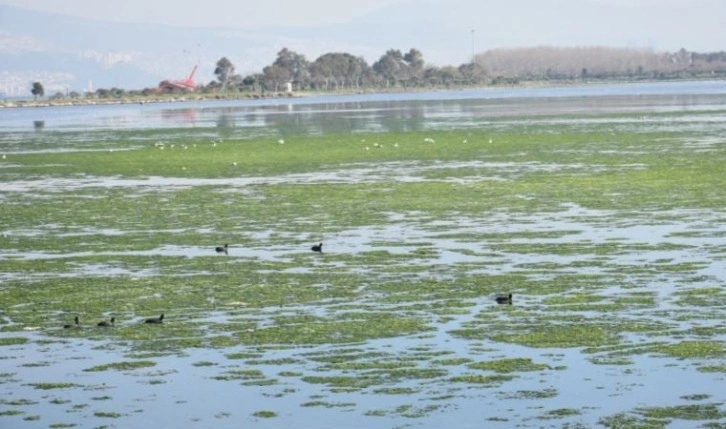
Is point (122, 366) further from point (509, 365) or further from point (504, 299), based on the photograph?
point (504, 299)

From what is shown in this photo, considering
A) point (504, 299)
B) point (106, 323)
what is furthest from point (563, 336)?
point (106, 323)

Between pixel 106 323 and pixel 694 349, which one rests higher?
pixel 106 323

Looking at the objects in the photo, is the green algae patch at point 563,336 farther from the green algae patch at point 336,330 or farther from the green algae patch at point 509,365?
the green algae patch at point 336,330

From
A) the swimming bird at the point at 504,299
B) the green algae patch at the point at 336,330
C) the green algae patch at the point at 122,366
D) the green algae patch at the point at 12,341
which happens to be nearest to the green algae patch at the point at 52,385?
the green algae patch at the point at 122,366

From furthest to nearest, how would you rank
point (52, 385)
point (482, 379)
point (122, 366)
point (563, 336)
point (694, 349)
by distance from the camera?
point (563, 336) < point (122, 366) < point (694, 349) < point (52, 385) < point (482, 379)

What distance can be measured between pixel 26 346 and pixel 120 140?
41344 mm

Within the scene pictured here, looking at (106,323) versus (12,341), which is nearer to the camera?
(12,341)

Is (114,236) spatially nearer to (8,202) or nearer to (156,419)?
(8,202)

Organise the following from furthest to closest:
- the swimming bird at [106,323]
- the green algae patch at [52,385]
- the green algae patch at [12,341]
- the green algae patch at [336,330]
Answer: the swimming bird at [106,323]
the green algae patch at [12,341]
the green algae patch at [336,330]
the green algae patch at [52,385]

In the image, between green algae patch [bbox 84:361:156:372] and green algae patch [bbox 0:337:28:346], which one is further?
green algae patch [bbox 0:337:28:346]

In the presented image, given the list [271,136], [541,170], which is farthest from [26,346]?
[271,136]

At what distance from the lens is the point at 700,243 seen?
64.4 ft

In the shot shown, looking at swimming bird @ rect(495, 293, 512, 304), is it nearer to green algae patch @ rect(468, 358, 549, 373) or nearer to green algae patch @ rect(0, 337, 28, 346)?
green algae patch @ rect(468, 358, 549, 373)

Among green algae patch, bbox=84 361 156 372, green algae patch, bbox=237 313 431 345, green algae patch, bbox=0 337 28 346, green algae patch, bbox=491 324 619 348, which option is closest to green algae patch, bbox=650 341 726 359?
green algae patch, bbox=491 324 619 348
